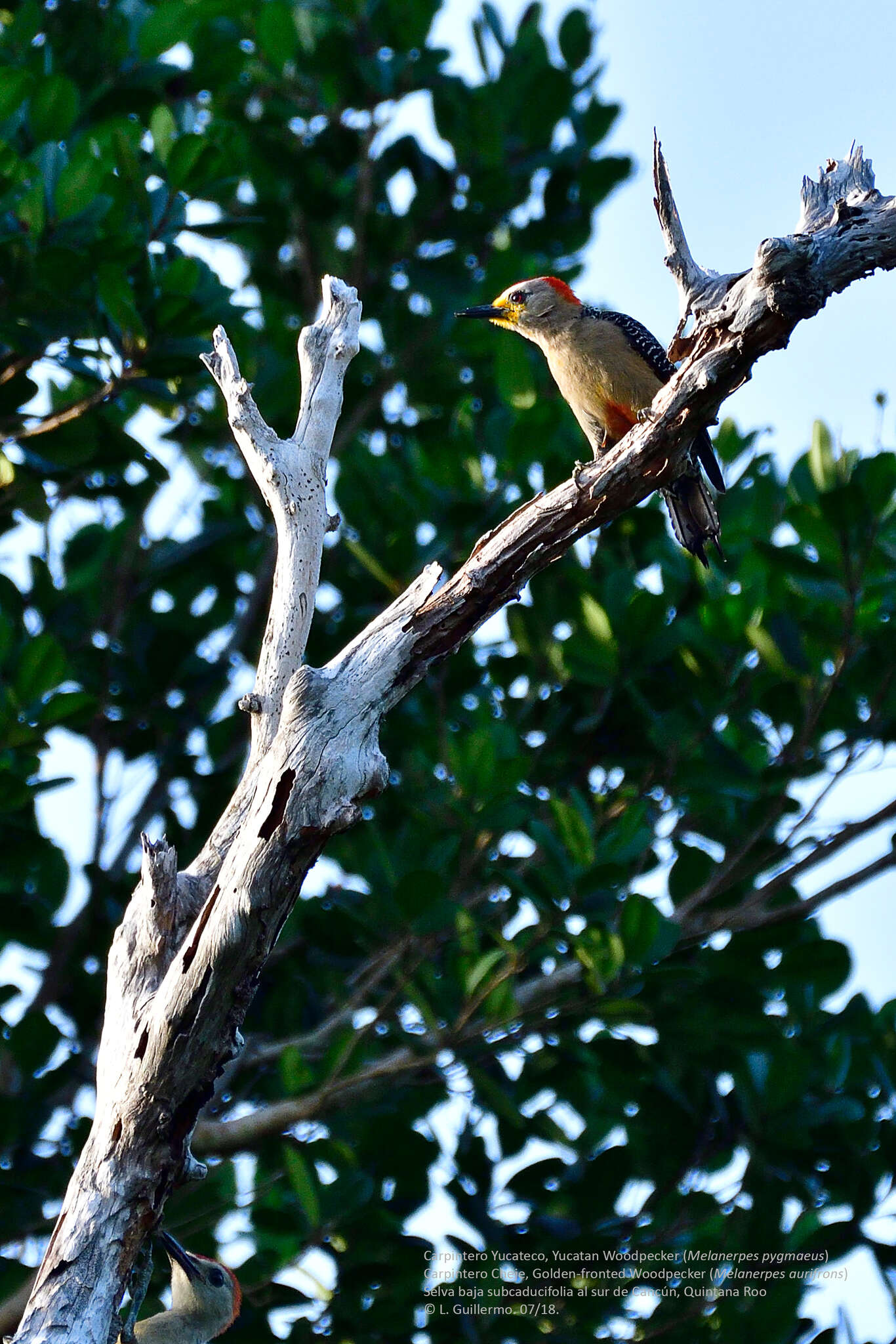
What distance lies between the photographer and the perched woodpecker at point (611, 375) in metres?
4.43

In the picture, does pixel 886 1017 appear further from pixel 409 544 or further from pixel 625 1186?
pixel 409 544

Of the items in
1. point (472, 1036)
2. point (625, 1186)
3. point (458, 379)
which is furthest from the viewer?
point (458, 379)

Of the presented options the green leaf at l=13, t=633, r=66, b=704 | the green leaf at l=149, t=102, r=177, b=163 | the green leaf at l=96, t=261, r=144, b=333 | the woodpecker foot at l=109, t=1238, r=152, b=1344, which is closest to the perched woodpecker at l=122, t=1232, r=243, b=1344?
the woodpecker foot at l=109, t=1238, r=152, b=1344

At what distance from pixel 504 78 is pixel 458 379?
1.46m

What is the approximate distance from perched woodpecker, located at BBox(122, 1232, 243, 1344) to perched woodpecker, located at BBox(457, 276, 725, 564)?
2693mm

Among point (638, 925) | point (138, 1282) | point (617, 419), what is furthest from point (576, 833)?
point (138, 1282)

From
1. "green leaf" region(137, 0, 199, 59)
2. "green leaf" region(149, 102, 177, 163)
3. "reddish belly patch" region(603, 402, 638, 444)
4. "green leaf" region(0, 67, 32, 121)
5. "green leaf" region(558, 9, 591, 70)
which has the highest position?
"green leaf" region(558, 9, 591, 70)

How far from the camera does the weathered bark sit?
7.80 feet

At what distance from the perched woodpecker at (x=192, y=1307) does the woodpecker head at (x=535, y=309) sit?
11.1ft

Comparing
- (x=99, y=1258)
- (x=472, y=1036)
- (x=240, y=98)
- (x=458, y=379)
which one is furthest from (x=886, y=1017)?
(x=240, y=98)

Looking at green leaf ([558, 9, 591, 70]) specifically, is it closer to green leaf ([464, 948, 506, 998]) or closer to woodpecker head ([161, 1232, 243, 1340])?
green leaf ([464, 948, 506, 998])

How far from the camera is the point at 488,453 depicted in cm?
561

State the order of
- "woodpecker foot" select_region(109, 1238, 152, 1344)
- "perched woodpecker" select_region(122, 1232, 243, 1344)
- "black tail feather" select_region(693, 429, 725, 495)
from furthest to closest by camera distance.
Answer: "black tail feather" select_region(693, 429, 725, 495)
"perched woodpecker" select_region(122, 1232, 243, 1344)
"woodpecker foot" select_region(109, 1238, 152, 1344)

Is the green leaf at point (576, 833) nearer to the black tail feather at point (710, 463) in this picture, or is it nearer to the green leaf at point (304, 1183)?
the black tail feather at point (710, 463)
